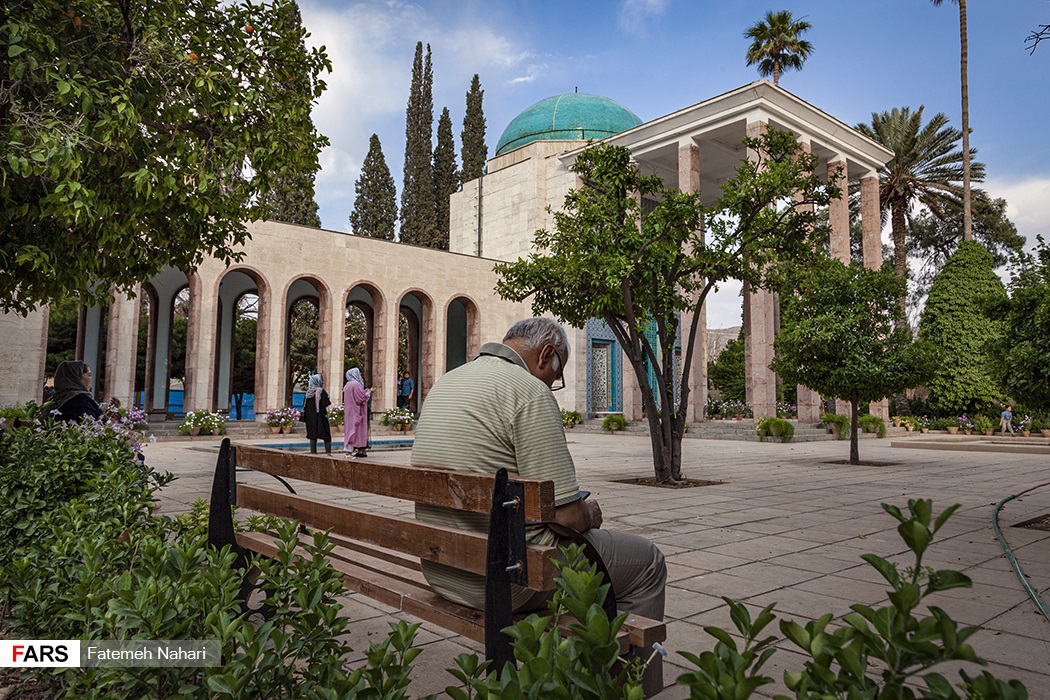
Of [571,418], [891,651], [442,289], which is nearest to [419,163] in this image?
[442,289]

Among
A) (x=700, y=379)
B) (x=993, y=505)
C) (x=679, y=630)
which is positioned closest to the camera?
(x=679, y=630)

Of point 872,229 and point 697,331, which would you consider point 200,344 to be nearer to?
point 697,331

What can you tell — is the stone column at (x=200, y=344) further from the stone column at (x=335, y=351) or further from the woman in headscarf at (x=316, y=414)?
the woman in headscarf at (x=316, y=414)

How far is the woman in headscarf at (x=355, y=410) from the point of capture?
1288 cm

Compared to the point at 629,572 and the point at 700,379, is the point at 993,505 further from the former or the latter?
the point at 700,379

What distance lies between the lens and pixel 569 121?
3294 centimetres

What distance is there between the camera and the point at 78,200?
13.3ft

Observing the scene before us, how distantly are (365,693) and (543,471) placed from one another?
1.06m

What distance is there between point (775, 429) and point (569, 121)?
60.6 ft

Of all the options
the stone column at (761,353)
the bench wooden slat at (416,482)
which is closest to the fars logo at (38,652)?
the bench wooden slat at (416,482)

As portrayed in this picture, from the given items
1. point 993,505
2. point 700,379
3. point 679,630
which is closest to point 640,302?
point 993,505

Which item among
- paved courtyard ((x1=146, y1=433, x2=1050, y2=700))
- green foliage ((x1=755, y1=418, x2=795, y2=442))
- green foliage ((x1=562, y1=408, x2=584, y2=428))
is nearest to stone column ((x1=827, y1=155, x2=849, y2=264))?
green foliage ((x1=755, y1=418, x2=795, y2=442))

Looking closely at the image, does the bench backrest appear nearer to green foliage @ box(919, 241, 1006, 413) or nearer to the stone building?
the stone building

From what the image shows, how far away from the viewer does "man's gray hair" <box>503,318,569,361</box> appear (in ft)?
9.71
